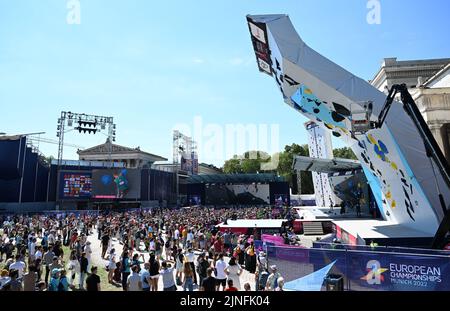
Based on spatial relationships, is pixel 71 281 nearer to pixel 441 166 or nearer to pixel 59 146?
pixel 441 166

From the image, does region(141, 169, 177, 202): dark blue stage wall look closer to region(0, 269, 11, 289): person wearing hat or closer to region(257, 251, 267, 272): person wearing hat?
region(257, 251, 267, 272): person wearing hat

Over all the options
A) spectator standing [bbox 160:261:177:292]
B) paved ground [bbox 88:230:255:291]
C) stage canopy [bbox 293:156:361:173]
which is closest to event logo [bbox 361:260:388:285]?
paved ground [bbox 88:230:255:291]

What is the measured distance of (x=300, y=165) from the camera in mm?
29609

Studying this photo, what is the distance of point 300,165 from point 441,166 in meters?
19.8

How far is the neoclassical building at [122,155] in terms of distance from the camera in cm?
6328

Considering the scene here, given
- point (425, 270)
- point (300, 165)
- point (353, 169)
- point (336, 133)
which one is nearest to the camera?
point (425, 270)

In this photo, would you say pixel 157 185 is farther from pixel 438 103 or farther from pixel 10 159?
pixel 438 103

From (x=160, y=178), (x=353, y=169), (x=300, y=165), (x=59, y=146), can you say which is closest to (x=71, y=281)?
(x=300, y=165)

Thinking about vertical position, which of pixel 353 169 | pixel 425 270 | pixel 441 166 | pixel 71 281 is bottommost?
pixel 71 281

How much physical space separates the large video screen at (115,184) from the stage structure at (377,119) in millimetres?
34516

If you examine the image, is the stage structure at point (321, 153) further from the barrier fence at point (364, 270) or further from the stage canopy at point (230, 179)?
the barrier fence at point (364, 270)

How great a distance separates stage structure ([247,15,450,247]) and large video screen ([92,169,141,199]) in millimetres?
34516

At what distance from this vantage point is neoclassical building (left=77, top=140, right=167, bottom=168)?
208ft

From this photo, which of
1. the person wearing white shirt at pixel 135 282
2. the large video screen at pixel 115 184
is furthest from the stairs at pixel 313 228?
the large video screen at pixel 115 184
